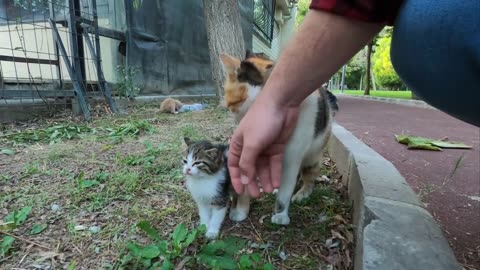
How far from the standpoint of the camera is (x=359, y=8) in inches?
28.4

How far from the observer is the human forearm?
76 cm

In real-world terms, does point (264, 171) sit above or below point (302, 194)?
above

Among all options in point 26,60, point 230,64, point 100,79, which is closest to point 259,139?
point 230,64

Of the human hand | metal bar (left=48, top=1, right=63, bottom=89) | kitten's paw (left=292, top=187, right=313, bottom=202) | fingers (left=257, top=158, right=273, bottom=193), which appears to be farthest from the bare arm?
metal bar (left=48, top=1, right=63, bottom=89)

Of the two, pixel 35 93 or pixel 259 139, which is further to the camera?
pixel 35 93

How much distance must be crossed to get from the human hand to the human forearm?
4cm

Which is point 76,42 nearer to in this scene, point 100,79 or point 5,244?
point 100,79

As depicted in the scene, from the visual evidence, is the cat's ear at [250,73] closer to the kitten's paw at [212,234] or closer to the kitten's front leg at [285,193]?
the kitten's front leg at [285,193]

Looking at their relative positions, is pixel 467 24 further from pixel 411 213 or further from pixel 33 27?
pixel 33 27

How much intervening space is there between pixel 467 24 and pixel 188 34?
707 cm

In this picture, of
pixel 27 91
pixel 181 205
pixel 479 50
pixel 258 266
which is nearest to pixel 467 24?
pixel 479 50

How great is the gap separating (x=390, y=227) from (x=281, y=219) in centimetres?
49

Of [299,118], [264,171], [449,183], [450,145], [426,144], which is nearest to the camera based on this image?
[264,171]

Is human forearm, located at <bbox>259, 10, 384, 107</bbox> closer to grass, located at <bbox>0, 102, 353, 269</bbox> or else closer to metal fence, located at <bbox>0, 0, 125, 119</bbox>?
grass, located at <bbox>0, 102, 353, 269</bbox>
